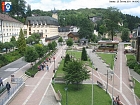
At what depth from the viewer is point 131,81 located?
32.7 meters

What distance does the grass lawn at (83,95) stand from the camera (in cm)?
2381

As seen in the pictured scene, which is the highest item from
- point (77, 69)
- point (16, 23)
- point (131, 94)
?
point (16, 23)

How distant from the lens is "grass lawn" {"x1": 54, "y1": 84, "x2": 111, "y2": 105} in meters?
23.8

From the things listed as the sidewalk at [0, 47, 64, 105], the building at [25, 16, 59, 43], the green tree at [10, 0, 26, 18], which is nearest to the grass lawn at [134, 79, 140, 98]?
the sidewalk at [0, 47, 64, 105]

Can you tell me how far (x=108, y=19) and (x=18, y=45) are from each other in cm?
4254

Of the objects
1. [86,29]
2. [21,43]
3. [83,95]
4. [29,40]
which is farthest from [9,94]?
[86,29]

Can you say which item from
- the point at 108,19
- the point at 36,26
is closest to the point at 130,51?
the point at 108,19

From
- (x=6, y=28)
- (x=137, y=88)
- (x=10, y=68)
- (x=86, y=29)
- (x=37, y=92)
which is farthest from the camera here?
(x=86, y=29)

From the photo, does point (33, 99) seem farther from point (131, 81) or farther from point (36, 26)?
point (36, 26)

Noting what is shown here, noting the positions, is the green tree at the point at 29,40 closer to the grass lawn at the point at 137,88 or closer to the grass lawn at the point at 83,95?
the grass lawn at the point at 83,95

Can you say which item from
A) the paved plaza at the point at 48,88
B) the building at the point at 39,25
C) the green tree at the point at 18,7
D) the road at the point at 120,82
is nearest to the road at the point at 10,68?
the paved plaza at the point at 48,88

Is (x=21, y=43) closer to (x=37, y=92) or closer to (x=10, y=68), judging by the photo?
(x=10, y=68)

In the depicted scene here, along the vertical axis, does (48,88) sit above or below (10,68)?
below

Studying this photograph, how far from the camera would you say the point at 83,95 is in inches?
1032
